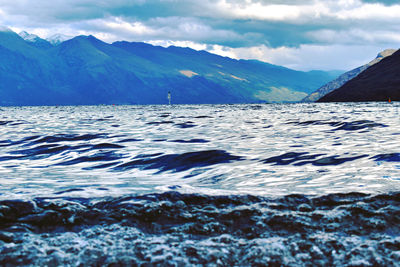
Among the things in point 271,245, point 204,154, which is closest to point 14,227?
point 271,245

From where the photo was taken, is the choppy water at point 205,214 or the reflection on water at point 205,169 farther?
the reflection on water at point 205,169

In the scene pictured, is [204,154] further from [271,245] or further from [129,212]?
[271,245]

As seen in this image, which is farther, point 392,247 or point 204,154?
point 204,154

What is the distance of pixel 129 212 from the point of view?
6586 mm

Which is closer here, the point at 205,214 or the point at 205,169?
the point at 205,214

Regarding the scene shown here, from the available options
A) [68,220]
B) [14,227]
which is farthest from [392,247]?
[14,227]

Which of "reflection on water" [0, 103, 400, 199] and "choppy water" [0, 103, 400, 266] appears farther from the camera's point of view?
"reflection on water" [0, 103, 400, 199]

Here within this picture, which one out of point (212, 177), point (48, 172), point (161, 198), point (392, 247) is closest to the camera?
point (392, 247)

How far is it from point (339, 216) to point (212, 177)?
4.67 metres

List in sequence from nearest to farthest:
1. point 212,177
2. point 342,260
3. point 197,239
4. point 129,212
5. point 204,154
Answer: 1. point 342,260
2. point 197,239
3. point 129,212
4. point 212,177
5. point 204,154

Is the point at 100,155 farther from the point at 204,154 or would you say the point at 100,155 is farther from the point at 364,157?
the point at 364,157

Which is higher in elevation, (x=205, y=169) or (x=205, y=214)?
(x=205, y=214)

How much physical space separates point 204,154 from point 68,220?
9.17 m

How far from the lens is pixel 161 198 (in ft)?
24.6
